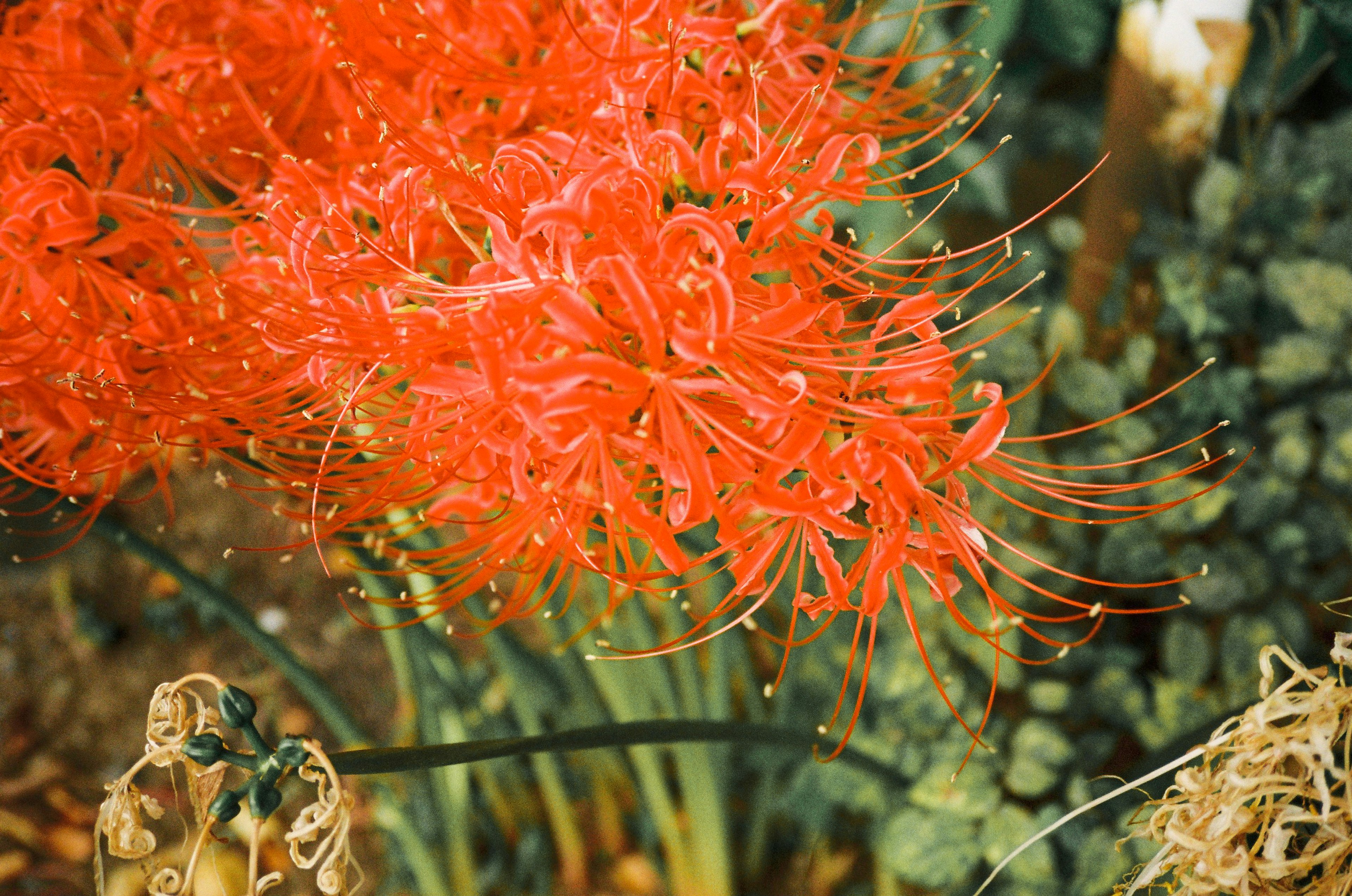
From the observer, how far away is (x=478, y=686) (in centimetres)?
124

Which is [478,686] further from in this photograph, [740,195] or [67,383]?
[740,195]

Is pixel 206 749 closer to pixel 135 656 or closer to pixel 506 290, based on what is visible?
pixel 506 290

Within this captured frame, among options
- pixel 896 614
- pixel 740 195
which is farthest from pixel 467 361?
pixel 896 614

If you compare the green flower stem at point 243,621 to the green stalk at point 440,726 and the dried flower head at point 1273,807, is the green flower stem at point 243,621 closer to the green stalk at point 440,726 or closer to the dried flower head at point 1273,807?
the green stalk at point 440,726

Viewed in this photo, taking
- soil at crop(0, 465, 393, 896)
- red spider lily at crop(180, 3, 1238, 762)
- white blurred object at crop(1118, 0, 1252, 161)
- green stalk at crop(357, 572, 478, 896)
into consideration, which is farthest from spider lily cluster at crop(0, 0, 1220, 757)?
soil at crop(0, 465, 393, 896)

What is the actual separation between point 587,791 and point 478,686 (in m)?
0.22

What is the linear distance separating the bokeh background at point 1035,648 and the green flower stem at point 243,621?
3.1 inches

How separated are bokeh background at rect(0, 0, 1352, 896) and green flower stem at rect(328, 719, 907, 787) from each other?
0.18 metres

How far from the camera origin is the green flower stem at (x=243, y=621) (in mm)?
660

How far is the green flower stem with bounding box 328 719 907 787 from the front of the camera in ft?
1.42

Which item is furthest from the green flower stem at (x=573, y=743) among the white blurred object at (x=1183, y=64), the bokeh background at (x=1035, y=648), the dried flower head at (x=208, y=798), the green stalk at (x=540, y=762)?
the white blurred object at (x=1183, y=64)

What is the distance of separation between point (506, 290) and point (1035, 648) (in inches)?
26.2

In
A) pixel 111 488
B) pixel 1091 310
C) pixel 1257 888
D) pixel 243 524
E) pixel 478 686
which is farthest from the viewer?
pixel 243 524

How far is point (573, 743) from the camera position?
0.52 metres
